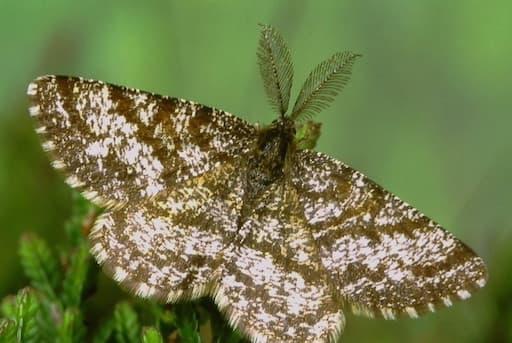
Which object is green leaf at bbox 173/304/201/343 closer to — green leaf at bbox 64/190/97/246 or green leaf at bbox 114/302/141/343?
green leaf at bbox 114/302/141/343

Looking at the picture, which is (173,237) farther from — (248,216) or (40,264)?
(40,264)

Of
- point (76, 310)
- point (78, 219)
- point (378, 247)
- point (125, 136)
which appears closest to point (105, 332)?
point (76, 310)

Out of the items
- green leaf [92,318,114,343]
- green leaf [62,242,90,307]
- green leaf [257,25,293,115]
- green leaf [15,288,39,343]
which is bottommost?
green leaf [15,288,39,343]

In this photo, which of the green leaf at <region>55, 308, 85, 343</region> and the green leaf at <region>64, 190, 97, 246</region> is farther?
the green leaf at <region>64, 190, 97, 246</region>

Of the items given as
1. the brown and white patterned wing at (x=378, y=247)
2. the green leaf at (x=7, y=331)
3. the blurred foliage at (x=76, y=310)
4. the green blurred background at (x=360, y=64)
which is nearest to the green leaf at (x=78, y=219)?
the blurred foliage at (x=76, y=310)

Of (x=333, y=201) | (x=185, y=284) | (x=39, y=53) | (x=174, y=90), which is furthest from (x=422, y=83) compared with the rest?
(x=185, y=284)

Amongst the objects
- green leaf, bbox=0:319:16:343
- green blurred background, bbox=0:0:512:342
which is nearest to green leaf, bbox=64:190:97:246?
green leaf, bbox=0:319:16:343

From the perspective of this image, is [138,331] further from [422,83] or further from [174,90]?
[422,83]

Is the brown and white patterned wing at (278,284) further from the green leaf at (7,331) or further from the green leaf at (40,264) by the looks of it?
the green leaf at (40,264)
